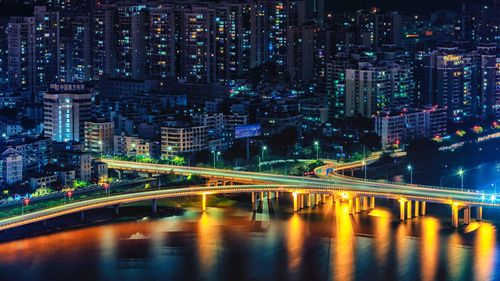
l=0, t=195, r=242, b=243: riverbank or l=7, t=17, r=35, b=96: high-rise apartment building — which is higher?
l=7, t=17, r=35, b=96: high-rise apartment building

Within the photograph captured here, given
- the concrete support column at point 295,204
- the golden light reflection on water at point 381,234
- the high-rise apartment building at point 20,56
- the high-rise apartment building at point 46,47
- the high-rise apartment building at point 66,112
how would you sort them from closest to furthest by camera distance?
the golden light reflection on water at point 381,234
the concrete support column at point 295,204
the high-rise apartment building at point 66,112
the high-rise apartment building at point 20,56
the high-rise apartment building at point 46,47

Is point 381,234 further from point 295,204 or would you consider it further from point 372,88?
point 372,88

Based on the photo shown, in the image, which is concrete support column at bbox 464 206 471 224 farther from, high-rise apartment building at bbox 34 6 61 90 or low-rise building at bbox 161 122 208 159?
high-rise apartment building at bbox 34 6 61 90

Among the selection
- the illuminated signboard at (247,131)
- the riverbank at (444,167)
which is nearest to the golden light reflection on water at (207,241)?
the riverbank at (444,167)

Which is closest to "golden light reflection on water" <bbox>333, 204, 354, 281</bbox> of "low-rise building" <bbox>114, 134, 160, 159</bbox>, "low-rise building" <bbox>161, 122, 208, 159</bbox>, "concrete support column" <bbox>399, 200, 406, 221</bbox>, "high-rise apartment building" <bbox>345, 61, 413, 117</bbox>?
"concrete support column" <bbox>399, 200, 406, 221</bbox>

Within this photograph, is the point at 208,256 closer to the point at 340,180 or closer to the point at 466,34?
the point at 340,180

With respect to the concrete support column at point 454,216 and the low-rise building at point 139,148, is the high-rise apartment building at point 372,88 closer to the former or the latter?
the low-rise building at point 139,148
